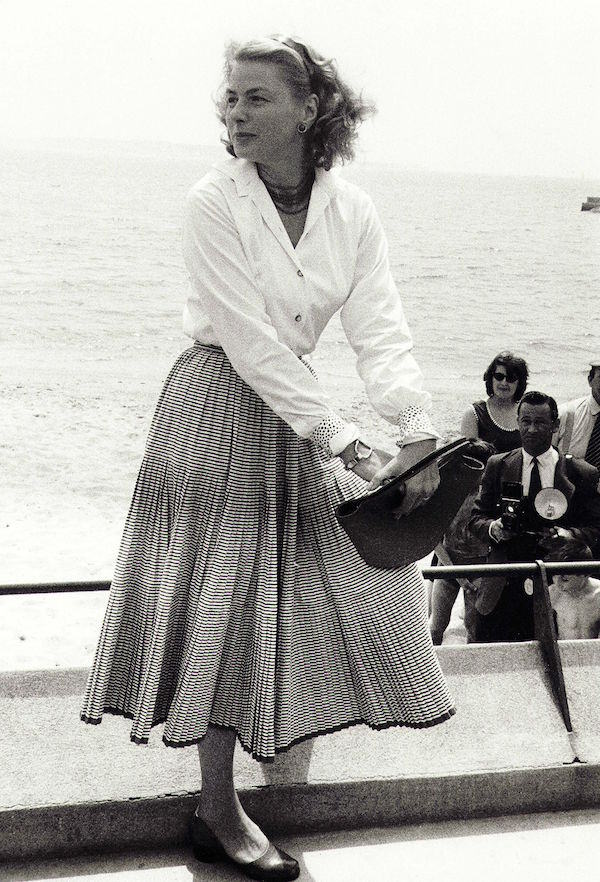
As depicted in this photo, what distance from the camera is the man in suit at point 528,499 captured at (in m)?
3.67

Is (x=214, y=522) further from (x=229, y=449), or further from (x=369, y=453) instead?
(x=369, y=453)

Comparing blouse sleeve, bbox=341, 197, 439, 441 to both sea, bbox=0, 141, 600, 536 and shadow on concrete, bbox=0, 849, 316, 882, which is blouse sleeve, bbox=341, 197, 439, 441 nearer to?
sea, bbox=0, 141, 600, 536

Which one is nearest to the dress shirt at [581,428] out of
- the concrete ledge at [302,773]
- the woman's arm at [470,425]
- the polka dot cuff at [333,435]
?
the woman's arm at [470,425]

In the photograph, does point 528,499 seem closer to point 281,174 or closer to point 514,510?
point 514,510

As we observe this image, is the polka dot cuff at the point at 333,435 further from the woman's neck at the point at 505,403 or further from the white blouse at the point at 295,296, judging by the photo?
the woman's neck at the point at 505,403

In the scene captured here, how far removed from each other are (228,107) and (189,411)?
602 mm

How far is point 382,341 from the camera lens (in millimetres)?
2189

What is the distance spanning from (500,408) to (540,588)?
5.95 feet

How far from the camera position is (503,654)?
2742mm

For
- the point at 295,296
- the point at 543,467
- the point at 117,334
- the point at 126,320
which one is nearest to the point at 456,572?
the point at 295,296

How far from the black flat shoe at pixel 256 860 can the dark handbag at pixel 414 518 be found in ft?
2.22

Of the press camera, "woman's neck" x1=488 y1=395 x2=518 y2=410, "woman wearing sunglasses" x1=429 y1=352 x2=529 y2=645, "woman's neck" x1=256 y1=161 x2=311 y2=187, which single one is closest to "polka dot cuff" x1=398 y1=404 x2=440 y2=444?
"woman's neck" x1=256 y1=161 x2=311 y2=187

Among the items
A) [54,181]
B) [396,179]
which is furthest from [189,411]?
[396,179]

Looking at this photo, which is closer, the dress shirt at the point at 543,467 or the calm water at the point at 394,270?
the dress shirt at the point at 543,467
